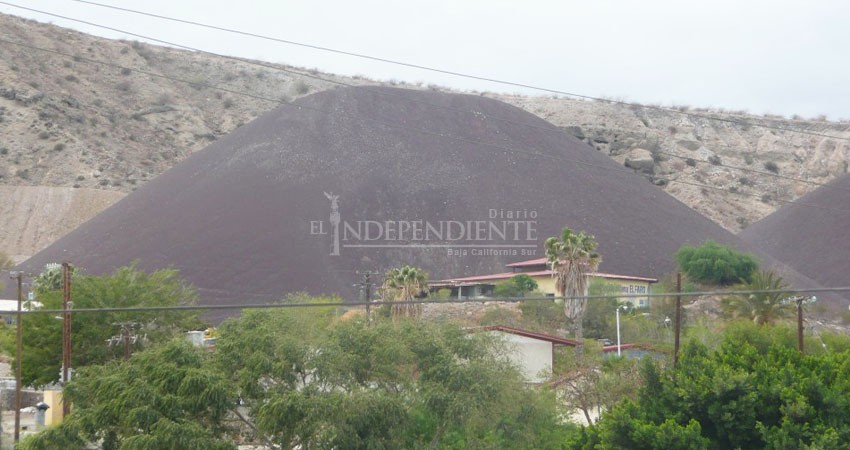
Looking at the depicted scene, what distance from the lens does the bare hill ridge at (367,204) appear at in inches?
2852

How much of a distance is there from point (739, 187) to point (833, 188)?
22810 mm

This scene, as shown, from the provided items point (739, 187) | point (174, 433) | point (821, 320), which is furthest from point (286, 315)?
point (739, 187)

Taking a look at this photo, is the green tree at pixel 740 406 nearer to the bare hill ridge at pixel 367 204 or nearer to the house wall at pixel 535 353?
the house wall at pixel 535 353

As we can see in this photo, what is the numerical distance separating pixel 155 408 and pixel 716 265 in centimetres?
5558

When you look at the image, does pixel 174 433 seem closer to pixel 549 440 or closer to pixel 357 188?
pixel 549 440

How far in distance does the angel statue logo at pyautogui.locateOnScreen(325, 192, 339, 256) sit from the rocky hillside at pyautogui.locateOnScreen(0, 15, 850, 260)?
1133 inches

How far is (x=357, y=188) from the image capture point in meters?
78.6

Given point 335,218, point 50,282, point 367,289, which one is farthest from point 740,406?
point 335,218

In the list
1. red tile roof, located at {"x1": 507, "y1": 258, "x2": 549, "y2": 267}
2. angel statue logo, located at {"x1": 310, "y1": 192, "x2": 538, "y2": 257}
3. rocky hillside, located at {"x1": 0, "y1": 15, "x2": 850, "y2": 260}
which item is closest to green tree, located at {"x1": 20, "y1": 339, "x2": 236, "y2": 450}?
red tile roof, located at {"x1": 507, "y1": 258, "x2": 549, "y2": 267}

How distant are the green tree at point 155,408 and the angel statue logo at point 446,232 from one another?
4821 centimetres

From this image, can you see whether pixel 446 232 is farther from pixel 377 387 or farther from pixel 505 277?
pixel 377 387

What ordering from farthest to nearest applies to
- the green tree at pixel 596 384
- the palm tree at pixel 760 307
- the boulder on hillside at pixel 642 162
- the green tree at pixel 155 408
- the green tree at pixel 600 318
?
the boulder on hillside at pixel 642 162, the green tree at pixel 600 318, the palm tree at pixel 760 307, the green tree at pixel 596 384, the green tree at pixel 155 408

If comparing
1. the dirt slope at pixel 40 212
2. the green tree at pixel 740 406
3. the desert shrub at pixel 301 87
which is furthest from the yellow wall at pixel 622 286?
the desert shrub at pixel 301 87

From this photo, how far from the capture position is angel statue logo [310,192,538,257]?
75000mm
